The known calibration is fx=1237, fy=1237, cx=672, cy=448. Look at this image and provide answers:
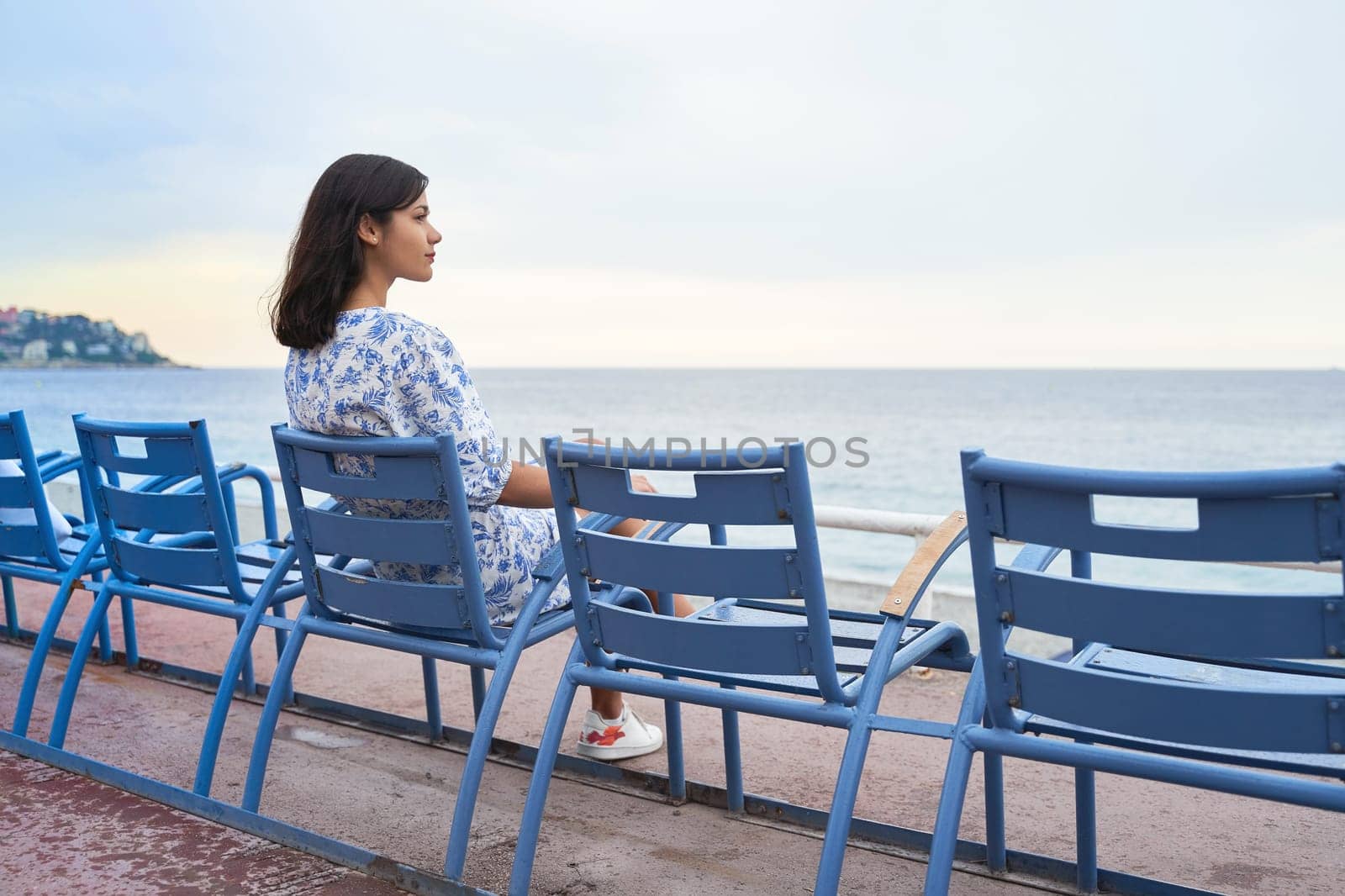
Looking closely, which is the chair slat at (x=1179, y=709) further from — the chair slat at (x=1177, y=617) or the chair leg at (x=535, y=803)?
the chair leg at (x=535, y=803)

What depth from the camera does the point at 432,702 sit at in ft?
11.9

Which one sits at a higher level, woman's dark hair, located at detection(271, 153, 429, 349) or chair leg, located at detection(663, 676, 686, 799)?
woman's dark hair, located at detection(271, 153, 429, 349)

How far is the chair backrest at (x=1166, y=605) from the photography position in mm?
1621

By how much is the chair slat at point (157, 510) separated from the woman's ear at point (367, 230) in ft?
2.56

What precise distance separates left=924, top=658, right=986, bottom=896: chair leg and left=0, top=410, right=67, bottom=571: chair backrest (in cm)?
275

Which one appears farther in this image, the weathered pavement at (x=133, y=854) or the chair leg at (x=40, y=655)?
the chair leg at (x=40, y=655)

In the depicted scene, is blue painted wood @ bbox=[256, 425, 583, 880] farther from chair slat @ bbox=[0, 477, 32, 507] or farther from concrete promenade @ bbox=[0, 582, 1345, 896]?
chair slat @ bbox=[0, 477, 32, 507]

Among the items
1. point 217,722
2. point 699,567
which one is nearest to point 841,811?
point 699,567

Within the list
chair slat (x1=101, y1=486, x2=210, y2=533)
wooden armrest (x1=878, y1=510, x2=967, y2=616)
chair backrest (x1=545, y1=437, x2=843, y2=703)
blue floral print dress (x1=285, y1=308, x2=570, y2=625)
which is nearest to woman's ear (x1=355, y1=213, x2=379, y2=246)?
blue floral print dress (x1=285, y1=308, x2=570, y2=625)

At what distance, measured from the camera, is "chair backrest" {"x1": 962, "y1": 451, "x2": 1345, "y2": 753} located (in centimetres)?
162

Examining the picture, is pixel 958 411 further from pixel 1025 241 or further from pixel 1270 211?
pixel 1270 211

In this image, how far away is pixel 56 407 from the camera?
244 ft

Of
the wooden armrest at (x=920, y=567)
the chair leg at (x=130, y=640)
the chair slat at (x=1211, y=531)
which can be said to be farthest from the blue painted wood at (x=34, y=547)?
the chair slat at (x=1211, y=531)

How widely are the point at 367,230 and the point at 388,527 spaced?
86 centimetres
